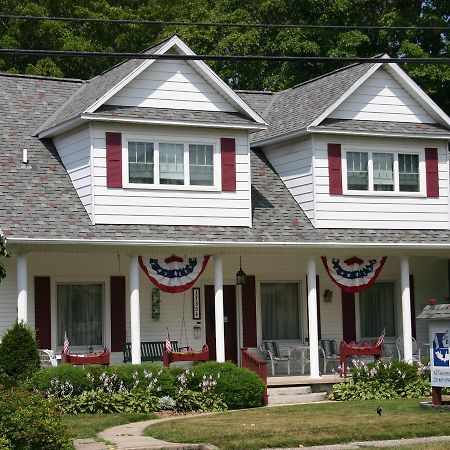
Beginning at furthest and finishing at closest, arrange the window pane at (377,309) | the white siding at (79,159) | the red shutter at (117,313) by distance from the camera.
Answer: the window pane at (377,309)
the red shutter at (117,313)
the white siding at (79,159)

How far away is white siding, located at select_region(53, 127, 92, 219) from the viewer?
24.6 m

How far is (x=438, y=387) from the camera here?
67.6 ft

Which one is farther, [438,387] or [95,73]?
[95,73]

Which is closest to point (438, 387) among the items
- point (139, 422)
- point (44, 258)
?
point (139, 422)

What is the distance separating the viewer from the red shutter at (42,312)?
82.3 feet

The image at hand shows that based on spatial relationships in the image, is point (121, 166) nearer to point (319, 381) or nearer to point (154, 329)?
point (154, 329)

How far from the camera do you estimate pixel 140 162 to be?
24.8m

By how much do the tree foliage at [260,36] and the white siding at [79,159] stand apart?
38.7ft

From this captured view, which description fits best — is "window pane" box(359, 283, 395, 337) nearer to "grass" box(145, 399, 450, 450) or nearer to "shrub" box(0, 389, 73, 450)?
"grass" box(145, 399, 450, 450)

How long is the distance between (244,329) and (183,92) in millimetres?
6006

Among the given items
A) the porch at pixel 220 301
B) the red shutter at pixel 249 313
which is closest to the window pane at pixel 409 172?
the porch at pixel 220 301

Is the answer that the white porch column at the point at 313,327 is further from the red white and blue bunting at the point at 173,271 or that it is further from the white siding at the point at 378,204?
the red white and blue bunting at the point at 173,271

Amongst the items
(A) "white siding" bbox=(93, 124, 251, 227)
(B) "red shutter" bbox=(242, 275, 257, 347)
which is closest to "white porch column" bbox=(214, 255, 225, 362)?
(A) "white siding" bbox=(93, 124, 251, 227)

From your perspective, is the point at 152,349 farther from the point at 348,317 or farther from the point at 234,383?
the point at 348,317
